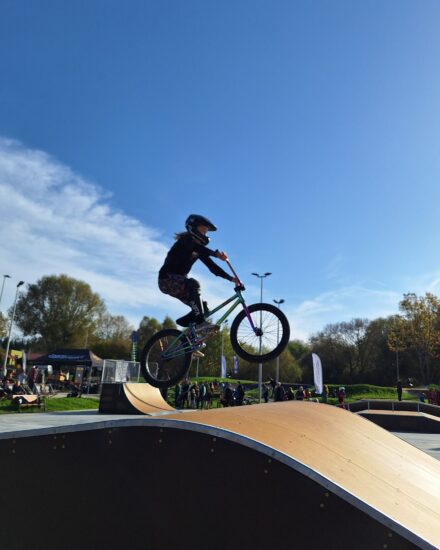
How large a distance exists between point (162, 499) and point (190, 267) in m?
3.31

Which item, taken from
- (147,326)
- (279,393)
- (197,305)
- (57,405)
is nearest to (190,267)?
(197,305)

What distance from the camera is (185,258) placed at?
632cm

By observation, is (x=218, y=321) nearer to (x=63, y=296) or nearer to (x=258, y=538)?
(x=258, y=538)

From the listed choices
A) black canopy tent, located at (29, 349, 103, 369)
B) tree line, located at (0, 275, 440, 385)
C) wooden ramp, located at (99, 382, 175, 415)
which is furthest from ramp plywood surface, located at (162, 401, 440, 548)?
tree line, located at (0, 275, 440, 385)

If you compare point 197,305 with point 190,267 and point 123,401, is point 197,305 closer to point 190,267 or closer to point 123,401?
point 190,267

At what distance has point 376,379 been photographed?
69.9 metres

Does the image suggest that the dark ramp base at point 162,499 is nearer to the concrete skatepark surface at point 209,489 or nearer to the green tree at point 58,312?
the concrete skatepark surface at point 209,489

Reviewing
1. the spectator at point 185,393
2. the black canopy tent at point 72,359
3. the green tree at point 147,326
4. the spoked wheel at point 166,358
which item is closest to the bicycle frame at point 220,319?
the spoked wheel at point 166,358

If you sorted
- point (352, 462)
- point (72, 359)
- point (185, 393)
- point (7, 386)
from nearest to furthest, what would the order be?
point (352, 462) < point (7, 386) < point (185, 393) < point (72, 359)

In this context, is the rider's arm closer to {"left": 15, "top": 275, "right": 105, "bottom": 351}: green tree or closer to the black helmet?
the black helmet

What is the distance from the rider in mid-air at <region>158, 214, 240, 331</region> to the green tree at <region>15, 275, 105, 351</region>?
67223mm

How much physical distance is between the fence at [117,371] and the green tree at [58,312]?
152 ft

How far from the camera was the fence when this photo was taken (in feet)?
79.3

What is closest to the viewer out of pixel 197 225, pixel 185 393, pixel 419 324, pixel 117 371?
pixel 197 225
